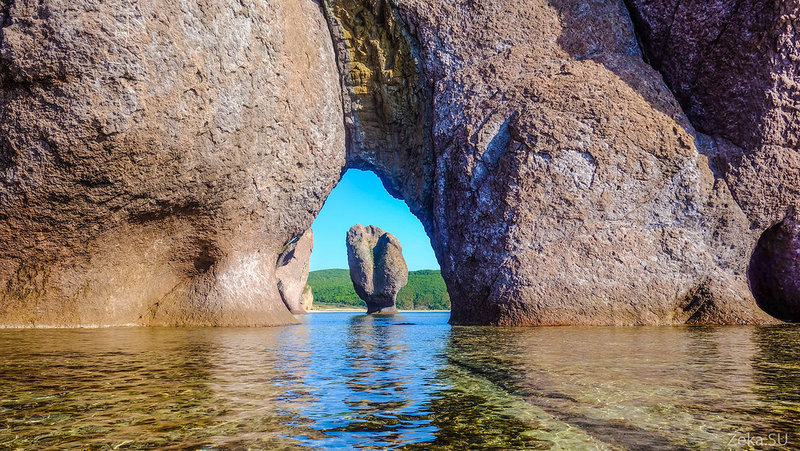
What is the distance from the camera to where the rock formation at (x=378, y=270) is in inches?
1329

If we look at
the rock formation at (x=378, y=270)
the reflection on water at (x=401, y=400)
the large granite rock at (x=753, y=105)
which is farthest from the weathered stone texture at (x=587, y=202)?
the rock formation at (x=378, y=270)

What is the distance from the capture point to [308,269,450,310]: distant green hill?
7206 centimetres

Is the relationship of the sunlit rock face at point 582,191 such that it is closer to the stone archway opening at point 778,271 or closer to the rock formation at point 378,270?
the stone archway opening at point 778,271

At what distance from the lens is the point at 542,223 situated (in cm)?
906

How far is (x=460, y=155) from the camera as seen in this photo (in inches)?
397

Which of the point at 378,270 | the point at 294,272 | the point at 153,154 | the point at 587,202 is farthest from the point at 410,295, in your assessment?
the point at 153,154

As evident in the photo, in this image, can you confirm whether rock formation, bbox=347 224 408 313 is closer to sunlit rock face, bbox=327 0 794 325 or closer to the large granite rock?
sunlit rock face, bbox=327 0 794 325

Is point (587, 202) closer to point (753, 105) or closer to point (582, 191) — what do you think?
point (582, 191)

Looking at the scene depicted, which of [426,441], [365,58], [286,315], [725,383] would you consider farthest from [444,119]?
[426,441]

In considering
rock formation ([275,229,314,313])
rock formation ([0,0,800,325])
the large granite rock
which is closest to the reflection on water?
rock formation ([0,0,800,325])

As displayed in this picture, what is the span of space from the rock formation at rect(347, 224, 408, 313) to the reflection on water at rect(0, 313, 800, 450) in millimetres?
29786

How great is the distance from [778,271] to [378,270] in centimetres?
2591

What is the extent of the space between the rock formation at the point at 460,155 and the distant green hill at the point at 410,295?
55806 mm

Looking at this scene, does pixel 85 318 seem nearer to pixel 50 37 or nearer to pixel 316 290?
pixel 50 37
